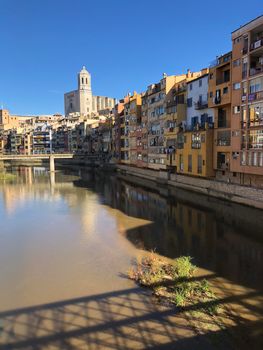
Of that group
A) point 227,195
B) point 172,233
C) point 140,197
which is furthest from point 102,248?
point 140,197

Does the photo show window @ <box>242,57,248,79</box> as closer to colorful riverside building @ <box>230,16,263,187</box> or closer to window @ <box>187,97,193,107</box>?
colorful riverside building @ <box>230,16,263,187</box>

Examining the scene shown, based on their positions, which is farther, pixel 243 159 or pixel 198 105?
pixel 198 105

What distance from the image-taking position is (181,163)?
52562 millimetres

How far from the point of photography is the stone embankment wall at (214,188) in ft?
108

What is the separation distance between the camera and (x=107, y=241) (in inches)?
939

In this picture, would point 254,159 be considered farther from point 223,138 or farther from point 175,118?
point 175,118

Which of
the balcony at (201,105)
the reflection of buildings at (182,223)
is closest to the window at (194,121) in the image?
the balcony at (201,105)

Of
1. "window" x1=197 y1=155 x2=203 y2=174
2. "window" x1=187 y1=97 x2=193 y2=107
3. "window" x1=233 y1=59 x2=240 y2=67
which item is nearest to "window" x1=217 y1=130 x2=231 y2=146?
"window" x1=197 y1=155 x2=203 y2=174

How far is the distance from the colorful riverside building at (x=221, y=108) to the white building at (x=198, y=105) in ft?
7.21

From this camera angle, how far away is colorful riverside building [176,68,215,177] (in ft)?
144

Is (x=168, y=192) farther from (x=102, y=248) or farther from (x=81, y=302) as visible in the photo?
(x=81, y=302)

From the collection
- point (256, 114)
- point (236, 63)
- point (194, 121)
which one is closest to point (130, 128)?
point (194, 121)

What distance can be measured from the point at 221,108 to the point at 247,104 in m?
7.50

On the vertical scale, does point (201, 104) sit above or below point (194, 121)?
above
